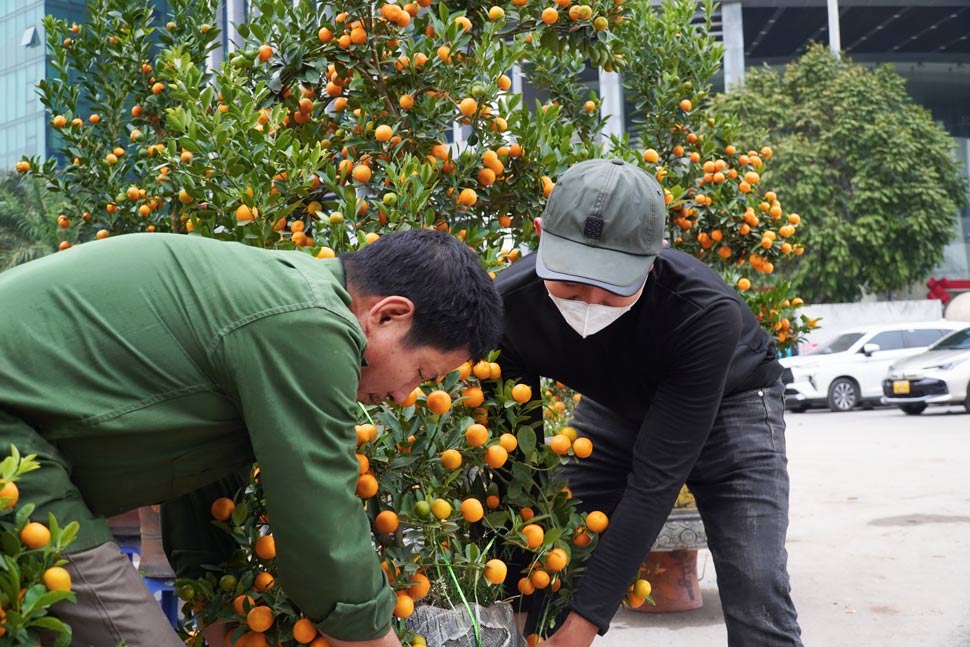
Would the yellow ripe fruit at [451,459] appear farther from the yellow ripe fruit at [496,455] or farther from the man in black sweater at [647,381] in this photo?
the man in black sweater at [647,381]

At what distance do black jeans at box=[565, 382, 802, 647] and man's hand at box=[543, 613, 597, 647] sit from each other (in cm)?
50

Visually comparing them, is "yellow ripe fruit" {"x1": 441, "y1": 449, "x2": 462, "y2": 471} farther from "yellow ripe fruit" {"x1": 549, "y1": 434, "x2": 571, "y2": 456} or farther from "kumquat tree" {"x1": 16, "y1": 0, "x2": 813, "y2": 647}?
"yellow ripe fruit" {"x1": 549, "y1": 434, "x2": 571, "y2": 456}

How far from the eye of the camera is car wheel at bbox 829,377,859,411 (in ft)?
60.5

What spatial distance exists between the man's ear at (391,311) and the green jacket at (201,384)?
0.31 feet

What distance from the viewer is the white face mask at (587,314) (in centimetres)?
260

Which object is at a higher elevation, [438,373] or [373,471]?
[438,373]

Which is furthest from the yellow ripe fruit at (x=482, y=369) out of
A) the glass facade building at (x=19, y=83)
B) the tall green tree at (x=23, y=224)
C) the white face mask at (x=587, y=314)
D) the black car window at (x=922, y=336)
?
the glass facade building at (x=19, y=83)

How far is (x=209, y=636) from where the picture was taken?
7.61 feet

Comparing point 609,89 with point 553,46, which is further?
point 609,89

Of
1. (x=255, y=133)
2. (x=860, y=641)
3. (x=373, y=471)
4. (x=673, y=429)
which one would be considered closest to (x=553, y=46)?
(x=255, y=133)

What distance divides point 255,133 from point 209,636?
130cm

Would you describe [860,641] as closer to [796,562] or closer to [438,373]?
[796,562]

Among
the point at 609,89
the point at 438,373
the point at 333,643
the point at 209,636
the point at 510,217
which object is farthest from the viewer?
the point at 609,89

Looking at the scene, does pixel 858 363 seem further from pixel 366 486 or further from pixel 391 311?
pixel 391 311
